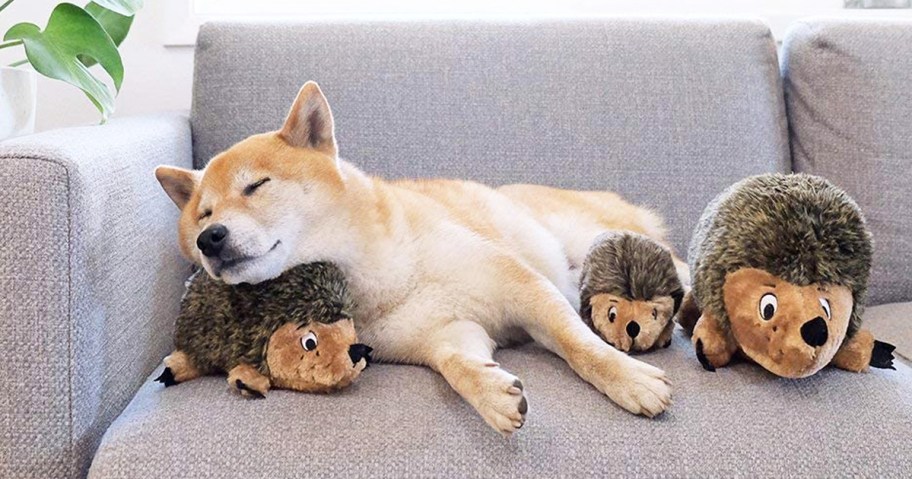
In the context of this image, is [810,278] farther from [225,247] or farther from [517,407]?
[225,247]

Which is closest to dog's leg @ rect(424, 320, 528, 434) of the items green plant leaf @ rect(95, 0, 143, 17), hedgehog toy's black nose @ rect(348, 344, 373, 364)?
hedgehog toy's black nose @ rect(348, 344, 373, 364)

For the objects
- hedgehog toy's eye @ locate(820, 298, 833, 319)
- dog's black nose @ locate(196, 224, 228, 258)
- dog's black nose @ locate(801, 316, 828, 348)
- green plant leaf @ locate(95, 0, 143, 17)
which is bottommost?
dog's black nose @ locate(801, 316, 828, 348)

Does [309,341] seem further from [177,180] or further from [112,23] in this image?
[112,23]

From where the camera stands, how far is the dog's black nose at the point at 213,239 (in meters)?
1.02

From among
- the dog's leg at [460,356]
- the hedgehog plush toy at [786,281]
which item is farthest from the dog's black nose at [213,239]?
the hedgehog plush toy at [786,281]

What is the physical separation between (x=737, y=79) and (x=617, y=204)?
0.43m

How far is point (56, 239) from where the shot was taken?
3.08 feet

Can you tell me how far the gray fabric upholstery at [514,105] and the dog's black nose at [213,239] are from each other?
0.66 meters

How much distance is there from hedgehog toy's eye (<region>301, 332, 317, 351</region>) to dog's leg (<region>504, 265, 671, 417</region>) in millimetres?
349

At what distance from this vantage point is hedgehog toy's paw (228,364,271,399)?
3.32ft

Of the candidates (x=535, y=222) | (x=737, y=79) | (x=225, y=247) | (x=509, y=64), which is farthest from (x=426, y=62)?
(x=225, y=247)

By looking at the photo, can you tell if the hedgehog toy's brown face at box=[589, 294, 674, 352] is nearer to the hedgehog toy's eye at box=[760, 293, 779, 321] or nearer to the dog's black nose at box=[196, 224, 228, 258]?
the hedgehog toy's eye at box=[760, 293, 779, 321]

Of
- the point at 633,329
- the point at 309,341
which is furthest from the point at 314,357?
the point at 633,329

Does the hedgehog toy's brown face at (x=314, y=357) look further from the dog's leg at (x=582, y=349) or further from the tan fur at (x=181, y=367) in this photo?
the dog's leg at (x=582, y=349)
